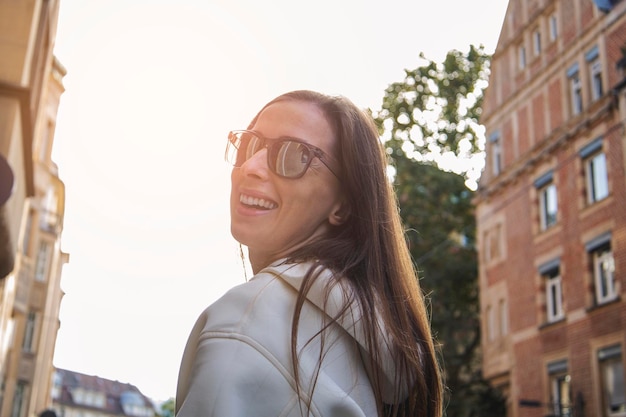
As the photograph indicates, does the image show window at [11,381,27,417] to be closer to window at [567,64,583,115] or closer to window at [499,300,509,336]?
window at [499,300,509,336]

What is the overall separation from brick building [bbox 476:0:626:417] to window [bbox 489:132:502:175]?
4 centimetres

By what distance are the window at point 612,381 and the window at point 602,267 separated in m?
1.04

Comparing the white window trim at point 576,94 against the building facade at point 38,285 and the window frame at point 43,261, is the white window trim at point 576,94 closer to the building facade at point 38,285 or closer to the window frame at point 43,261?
the building facade at point 38,285

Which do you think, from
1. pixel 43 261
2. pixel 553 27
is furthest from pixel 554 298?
pixel 43 261

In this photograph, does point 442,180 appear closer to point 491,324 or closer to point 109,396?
point 491,324

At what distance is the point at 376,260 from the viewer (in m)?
1.64

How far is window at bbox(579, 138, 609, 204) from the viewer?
20219mm

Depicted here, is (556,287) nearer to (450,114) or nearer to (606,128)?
(606,128)

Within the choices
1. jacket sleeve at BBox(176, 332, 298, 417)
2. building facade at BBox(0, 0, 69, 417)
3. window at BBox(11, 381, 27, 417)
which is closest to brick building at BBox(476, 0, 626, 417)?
building facade at BBox(0, 0, 69, 417)

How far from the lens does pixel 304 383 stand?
135 centimetres

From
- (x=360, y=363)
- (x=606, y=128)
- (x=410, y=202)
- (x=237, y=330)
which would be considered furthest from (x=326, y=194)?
(x=410, y=202)

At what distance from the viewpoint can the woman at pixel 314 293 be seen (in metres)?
1.32

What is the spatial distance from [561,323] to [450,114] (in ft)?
34.5

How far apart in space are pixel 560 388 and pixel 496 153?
275 inches
